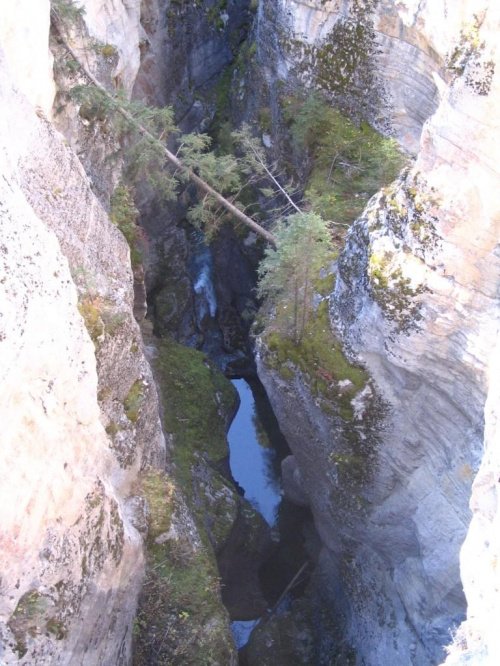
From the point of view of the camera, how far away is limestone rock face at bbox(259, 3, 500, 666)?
10.1 metres

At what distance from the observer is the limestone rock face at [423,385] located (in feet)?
33.1

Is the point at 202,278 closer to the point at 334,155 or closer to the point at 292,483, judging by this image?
the point at 334,155

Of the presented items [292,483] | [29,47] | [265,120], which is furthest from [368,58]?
[292,483]

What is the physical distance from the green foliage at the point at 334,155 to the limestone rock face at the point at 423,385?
4.11 m

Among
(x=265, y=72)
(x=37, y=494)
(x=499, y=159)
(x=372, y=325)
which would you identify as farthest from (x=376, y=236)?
(x=265, y=72)

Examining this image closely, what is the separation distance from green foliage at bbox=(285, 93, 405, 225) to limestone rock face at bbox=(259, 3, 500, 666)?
4.11 m

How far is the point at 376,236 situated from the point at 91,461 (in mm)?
7591

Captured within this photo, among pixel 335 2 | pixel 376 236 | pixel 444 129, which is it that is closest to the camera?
pixel 444 129

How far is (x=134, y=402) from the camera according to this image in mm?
14227

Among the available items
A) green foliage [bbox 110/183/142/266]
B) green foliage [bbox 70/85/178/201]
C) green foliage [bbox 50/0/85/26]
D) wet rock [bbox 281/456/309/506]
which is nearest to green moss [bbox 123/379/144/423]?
green foliage [bbox 110/183/142/266]

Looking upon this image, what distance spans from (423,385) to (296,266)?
13.9 feet

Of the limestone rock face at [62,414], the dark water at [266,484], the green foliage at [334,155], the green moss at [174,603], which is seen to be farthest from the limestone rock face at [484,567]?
the dark water at [266,484]

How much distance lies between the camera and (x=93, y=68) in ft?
56.4

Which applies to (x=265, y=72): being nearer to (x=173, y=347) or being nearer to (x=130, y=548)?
(x=173, y=347)
